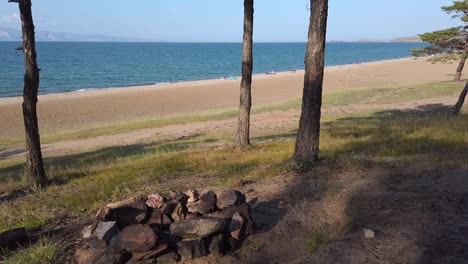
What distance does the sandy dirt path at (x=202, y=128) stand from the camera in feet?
59.1

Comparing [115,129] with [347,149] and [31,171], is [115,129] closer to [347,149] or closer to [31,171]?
[31,171]

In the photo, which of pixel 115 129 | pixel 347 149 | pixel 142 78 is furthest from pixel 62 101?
pixel 347 149

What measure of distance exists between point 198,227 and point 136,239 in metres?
0.62

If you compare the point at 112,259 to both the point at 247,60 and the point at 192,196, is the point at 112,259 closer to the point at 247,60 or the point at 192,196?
the point at 192,196

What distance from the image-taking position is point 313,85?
24.5 feet

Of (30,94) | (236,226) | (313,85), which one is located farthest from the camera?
(30,94)

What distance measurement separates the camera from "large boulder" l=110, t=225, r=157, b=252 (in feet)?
14.4

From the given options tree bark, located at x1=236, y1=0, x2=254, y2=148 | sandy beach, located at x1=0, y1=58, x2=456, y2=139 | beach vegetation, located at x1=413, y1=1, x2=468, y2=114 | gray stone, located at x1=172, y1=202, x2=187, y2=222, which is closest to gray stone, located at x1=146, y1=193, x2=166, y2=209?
gray stone, located at x1=172, y1=202, x2=187, y2=222

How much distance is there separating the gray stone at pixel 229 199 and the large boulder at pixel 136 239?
1082 millimetres

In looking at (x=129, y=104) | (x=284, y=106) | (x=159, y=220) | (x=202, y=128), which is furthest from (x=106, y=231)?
(x=129, y=104)

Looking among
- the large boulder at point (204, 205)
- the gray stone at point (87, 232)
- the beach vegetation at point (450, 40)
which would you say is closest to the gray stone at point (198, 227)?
the large boulder at point (204, 205)

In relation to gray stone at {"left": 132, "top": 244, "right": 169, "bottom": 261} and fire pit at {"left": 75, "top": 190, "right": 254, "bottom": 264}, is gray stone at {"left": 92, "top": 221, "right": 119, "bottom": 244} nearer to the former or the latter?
fire pit at {"left": 75, "top": 190, "right": 254, "bottom": 264}

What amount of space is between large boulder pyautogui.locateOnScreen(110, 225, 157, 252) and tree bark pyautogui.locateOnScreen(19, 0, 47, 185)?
4.90 meters

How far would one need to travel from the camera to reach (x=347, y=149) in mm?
9219
